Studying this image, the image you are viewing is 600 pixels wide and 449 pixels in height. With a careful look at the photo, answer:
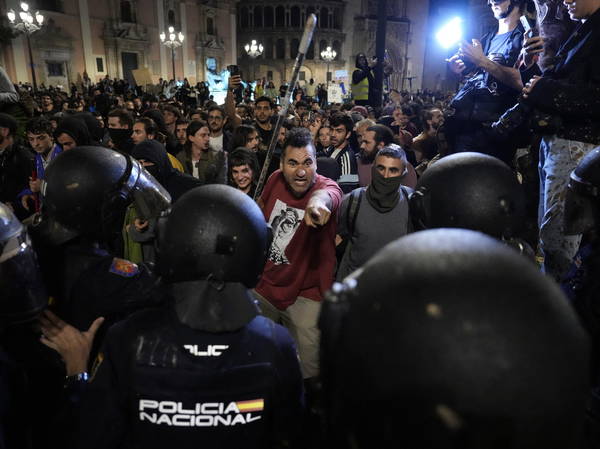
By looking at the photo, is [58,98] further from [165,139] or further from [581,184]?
[581,184]

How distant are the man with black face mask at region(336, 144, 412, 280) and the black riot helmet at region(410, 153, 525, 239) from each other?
1.07 m

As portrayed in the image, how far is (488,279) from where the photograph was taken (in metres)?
0.78

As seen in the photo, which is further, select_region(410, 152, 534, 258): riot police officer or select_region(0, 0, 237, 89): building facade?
select_region(0, 0, 237, 89): building facade

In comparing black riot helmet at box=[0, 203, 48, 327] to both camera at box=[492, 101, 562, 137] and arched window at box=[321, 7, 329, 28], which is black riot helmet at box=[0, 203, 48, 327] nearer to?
camera at box=[492, 101, 562, 137]

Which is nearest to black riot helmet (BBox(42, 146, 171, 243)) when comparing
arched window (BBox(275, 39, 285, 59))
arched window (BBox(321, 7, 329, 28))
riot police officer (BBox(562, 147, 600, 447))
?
riot police officer (BBox(562, 147, 600, 447))

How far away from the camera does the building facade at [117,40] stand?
91.0 feet

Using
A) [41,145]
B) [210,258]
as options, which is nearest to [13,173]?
[41,145]

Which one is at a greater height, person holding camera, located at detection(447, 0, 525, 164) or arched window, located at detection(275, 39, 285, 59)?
arched window, located at detection(275, 39, 285, 59)

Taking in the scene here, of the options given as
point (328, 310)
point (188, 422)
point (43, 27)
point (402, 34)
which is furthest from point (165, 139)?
point (402, 34)

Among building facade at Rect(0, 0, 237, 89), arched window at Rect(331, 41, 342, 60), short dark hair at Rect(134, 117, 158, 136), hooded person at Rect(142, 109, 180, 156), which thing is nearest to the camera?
short dark hair at Rect(134, 117, 158, 136)

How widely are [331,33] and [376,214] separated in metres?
49.9

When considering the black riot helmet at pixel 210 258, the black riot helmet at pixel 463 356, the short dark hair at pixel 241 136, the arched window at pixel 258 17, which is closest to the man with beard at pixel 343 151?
the short dark hair at pixel 241 136

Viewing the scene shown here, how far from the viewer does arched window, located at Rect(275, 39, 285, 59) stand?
1937 inches

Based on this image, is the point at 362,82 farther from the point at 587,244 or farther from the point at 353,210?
the point at 587,244
